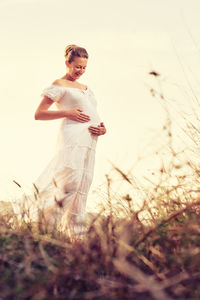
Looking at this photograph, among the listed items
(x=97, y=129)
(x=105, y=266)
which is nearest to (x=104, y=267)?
(x=105, y=266)

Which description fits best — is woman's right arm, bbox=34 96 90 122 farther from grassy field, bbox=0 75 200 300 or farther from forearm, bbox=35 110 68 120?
grassy field, bbox=0 75 200 300

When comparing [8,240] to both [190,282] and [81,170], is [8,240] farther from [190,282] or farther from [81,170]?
[81,170]

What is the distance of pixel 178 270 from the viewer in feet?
5.31

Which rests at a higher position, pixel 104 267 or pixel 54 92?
pixel 54 92

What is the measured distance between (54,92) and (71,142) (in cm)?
54

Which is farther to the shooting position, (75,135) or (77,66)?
(77,66)

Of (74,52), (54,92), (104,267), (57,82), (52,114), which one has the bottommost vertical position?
(104,267)

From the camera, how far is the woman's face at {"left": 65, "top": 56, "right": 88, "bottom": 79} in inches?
158

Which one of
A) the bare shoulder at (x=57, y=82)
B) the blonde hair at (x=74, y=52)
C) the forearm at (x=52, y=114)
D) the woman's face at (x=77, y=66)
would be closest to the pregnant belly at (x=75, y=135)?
the forearm at (x=52, y=114)

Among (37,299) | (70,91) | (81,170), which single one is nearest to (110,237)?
(37,299)

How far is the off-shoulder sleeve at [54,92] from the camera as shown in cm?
395

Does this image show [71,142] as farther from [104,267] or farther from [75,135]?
[104,267]

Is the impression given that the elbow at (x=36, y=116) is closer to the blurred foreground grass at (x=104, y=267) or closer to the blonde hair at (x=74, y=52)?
the blonde hair at (x=74, y=52)

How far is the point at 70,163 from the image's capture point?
3.86 m
